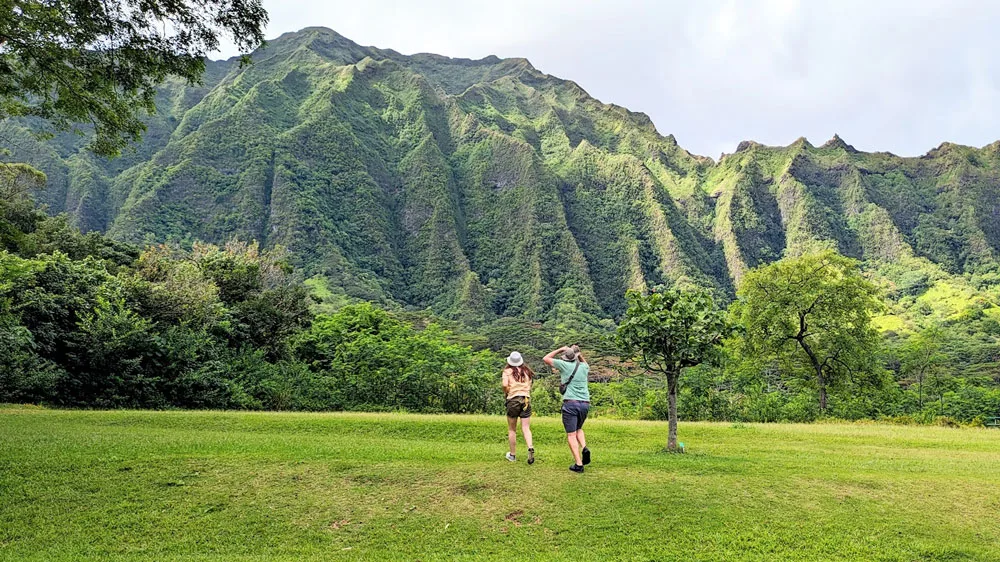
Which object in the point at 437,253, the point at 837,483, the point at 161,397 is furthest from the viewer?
the point at 437,253

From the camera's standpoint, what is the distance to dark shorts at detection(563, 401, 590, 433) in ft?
35.4

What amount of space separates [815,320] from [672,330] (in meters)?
30.5

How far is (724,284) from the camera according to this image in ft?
633

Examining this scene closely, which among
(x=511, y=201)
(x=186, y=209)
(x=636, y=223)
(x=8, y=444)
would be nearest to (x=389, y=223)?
(x=511, y=201)

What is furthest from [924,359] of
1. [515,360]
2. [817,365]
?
[515,360]

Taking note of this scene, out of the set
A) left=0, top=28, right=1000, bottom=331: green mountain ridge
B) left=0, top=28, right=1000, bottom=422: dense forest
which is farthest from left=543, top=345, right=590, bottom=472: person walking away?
left=0, top=28, right=1000, bottom=331: green mountain ridge

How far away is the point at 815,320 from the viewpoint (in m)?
39.0

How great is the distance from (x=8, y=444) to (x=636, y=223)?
189599mm

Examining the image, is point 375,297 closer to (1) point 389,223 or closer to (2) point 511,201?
(1) point 389,223

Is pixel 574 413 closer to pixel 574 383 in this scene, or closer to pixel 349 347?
pixel 574 383

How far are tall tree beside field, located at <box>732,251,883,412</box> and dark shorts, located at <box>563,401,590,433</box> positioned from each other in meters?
32.5

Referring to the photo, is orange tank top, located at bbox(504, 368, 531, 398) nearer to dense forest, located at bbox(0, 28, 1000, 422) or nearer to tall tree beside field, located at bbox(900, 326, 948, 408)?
dense forest, located at bbox(0, 28, 1000, 422)

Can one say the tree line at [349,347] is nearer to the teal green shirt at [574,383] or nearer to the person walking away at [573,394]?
the person walking away at [573,394]

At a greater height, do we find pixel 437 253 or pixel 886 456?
pixel 437 253
